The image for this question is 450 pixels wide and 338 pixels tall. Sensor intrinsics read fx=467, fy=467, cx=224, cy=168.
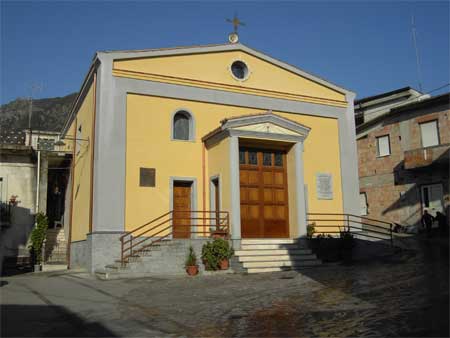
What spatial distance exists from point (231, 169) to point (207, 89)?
12.6ft

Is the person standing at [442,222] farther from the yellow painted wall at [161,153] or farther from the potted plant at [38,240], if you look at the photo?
the potted plant at [38,240]

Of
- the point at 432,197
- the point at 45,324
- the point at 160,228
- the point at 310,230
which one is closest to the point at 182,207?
the point at 160,228

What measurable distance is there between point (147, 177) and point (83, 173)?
3.48 meters

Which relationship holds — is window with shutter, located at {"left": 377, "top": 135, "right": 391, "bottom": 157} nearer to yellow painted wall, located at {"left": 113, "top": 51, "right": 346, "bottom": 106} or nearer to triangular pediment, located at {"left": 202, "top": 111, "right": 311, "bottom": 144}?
yellow painted wall, located at {"left": 113, "top": 51, "right": 346, "bottom": 106}

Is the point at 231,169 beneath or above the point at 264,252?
above

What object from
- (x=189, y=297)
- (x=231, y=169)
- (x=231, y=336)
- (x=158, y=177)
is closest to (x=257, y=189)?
(x=231, y=169)

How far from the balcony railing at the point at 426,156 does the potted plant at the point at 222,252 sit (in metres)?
13.3

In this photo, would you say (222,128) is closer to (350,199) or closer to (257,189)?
(257,189)

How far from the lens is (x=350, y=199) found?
19094 millimetres

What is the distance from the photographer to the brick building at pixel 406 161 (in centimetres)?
2333

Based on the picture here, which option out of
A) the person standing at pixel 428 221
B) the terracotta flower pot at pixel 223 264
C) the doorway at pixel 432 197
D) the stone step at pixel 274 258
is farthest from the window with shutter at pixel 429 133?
the terracotta flower pot at pixel 223 264

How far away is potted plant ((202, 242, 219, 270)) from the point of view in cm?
1418

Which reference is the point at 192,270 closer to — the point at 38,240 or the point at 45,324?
the point at 45,324

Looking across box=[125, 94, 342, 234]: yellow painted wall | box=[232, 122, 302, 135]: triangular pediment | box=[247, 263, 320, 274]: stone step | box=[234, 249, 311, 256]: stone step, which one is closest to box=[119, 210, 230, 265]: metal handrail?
box=[125, 94, 342, 234]: yellow painted wall
